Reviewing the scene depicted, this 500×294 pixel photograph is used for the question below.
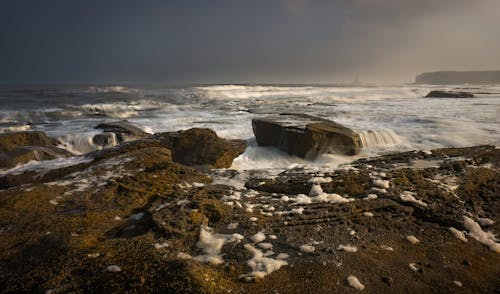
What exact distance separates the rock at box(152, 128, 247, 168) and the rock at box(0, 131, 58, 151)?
427 cm

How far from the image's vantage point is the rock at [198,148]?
20.8ft

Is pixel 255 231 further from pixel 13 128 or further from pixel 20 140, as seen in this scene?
pixel 13 128

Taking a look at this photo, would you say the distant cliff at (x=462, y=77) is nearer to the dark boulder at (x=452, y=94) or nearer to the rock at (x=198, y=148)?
the dark boulder at (x=452, y=94)

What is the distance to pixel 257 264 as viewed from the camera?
79.6 inches

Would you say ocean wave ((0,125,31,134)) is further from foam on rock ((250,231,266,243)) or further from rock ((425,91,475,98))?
rock ((425,91,475,98))

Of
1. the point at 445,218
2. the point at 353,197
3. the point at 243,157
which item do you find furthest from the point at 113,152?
the point at 445,218

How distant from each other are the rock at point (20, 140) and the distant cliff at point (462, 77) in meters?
143

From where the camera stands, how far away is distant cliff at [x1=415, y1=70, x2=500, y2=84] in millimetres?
122525

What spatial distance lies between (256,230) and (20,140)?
28.9ft

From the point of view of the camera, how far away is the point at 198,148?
21.1 feet

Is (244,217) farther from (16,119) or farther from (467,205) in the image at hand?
(16,119)

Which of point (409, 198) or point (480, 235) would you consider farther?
point (409, 198)

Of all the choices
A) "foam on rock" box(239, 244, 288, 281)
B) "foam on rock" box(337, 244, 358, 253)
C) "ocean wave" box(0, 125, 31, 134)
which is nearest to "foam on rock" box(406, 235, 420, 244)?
"foam on rock" box(337, 244, 358, 253)

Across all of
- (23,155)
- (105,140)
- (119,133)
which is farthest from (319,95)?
(23,155)
